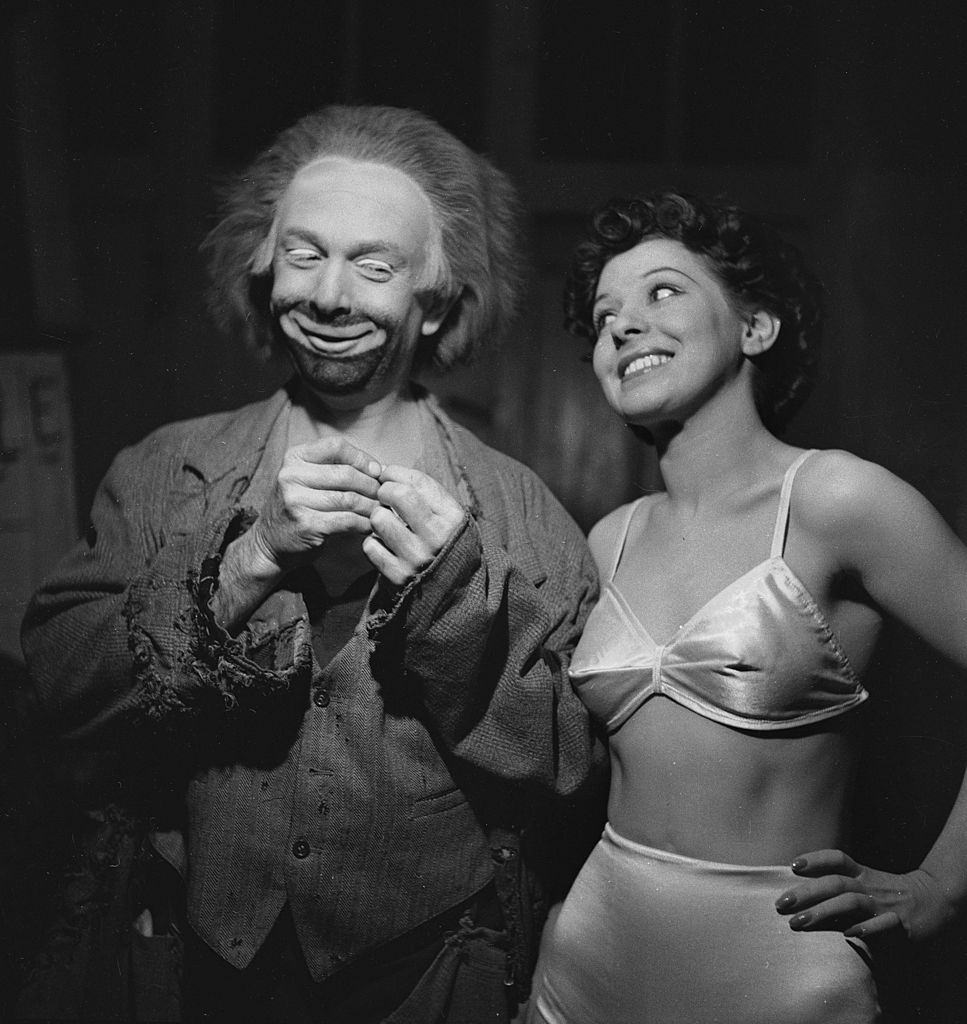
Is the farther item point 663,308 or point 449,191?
point 449,191

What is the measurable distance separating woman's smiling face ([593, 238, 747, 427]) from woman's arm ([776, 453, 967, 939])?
0.22 meters

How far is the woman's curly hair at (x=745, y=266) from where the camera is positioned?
1.62 m

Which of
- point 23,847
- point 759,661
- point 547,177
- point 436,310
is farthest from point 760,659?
point 23,847

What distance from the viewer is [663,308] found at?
5.22 ft

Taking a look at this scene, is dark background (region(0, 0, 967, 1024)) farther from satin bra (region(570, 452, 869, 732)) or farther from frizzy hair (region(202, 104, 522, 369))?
satin bra (region(570, 452, 869, 732))

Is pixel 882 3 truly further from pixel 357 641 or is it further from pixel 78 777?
pixel 78 777

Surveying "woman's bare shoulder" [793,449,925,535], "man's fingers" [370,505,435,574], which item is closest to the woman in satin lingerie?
"woman's bare shoulder" [793,449,925,535]

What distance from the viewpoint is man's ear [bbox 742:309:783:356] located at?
163 centimetres

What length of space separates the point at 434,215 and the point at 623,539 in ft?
1.90

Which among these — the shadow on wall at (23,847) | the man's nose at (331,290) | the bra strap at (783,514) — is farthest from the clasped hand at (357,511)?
the shadow on wall at (23,847)

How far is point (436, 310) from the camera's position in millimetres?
1748

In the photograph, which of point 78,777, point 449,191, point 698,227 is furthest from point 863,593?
point 78,777

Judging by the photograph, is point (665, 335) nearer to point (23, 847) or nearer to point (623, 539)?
point (623, 539)

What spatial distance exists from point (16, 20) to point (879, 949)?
6.39 ft
